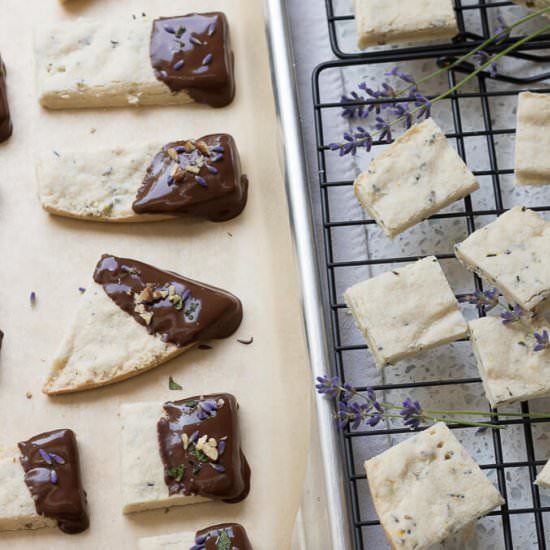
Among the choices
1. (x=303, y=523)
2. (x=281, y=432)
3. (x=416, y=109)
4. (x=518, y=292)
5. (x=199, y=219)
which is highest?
(x=416, y=109)

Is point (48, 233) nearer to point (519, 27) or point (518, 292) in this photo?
point (518, 292)

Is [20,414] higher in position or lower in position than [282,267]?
lower

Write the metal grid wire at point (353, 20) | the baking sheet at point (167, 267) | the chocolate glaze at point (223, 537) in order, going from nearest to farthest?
the chocolate glaze at point (223, 537) < the baking sheet at point (167, 267) < the metal grid wire at point (353, 20)

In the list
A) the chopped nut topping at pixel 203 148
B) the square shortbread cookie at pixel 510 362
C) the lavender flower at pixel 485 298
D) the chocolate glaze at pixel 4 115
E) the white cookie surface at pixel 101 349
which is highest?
the chocolate glaze at pixel 4 115

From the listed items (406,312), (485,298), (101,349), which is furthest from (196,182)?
(485,298)

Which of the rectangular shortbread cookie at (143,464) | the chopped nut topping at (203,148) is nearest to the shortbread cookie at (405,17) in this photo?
A: the chopped nut topping at (203,148)

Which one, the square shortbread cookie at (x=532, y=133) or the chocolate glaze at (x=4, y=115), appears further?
the chocolate glaze at (x=4, y=115)

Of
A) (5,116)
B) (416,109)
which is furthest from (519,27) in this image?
(5,116)

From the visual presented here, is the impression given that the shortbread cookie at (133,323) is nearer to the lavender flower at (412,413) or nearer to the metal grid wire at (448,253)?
the metal grid wire at (448,253)
